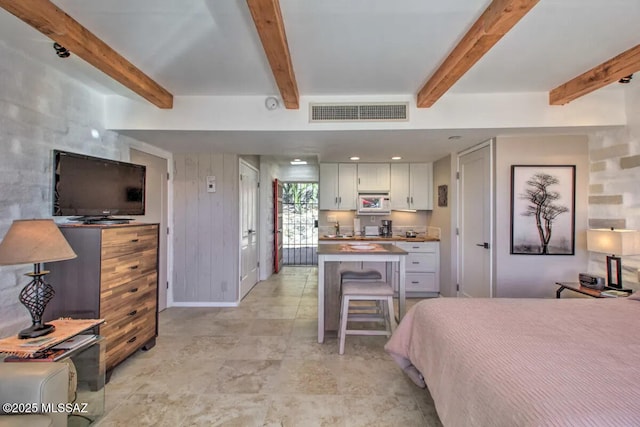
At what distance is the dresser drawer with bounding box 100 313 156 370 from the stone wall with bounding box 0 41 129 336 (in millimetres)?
553

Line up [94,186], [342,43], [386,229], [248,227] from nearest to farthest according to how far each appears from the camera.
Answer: [342,43], [94,186], [248,227], [386,229]

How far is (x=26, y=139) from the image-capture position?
6.98 ft

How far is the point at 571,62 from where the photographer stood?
7.60 ft

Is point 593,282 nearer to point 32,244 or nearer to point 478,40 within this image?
point 478,40

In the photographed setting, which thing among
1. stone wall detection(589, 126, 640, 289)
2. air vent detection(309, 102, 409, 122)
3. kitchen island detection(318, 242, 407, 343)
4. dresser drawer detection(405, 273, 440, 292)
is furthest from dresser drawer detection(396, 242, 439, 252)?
air vent detection(309, 102, 409, 122)

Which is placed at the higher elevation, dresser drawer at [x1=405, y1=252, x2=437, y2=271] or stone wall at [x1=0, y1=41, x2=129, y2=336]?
stone wall at [x1=0, y1=41, x2=129, y2=336]

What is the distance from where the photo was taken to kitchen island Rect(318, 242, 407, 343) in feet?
9.80

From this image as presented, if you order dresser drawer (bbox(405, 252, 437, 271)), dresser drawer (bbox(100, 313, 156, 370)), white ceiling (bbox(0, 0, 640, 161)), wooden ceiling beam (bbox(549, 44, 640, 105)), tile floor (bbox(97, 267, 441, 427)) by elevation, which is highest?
white ceiling (bbox(0, 0, 640, 161))

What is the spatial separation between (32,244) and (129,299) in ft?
3.10

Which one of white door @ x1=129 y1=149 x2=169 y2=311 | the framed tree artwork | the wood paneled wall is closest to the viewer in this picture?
the framed tree artwork

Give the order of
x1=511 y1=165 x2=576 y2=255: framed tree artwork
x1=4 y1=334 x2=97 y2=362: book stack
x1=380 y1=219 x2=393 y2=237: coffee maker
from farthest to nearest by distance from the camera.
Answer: x1=380 y1=219 x2=393 y2=237: coffee maker < x1=511 y1=165 x2=576 y2=255: framed tree artwork < x1=4 y1=334 x2=97 y2=362: book stack

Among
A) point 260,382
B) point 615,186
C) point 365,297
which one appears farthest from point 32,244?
point 615,186

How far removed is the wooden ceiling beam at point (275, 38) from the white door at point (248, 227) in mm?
2263

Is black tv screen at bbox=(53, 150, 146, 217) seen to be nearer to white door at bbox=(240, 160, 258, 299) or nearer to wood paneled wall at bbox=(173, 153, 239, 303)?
wood paneled wall at bbox=(173, 153, 239, 303)
